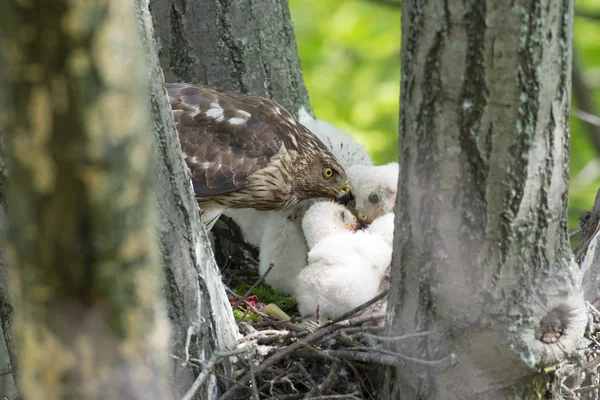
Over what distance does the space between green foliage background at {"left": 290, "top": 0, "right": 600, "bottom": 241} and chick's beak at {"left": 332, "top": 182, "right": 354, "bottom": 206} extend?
2974 millimetres

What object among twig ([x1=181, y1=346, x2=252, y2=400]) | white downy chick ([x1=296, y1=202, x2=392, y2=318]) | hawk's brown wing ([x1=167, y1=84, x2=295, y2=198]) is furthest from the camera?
hawk's brown wing ([x1=167, y1=84, x2=295, y2=198])

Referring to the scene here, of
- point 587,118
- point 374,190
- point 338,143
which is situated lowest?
point 374,190

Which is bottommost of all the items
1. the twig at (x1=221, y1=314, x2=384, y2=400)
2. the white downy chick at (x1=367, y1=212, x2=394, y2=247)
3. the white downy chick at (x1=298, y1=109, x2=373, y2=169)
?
the twig at (x1=221, y1=314, x2=384, y2=400)

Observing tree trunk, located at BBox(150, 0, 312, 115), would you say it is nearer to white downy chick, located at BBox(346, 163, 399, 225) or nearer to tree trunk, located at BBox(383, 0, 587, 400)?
white downy chick, located at BBox(346, 163, 399, 225)

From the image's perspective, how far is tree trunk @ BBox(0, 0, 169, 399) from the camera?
121 centimetres

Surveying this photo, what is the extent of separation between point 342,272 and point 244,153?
130 centimetres

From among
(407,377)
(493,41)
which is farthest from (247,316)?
(493,41)

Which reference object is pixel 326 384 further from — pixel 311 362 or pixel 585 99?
pixel 585 99

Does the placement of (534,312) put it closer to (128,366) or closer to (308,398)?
(308,398)

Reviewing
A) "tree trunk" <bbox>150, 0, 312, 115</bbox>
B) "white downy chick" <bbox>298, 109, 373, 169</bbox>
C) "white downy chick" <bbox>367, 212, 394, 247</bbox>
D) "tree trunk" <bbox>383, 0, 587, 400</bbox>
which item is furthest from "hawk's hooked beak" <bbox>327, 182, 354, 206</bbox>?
"tree trunk" <bbox>383, 0, 587, 400</bbox>

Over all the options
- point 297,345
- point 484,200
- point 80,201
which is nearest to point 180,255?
point 297,345

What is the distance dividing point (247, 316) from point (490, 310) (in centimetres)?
166

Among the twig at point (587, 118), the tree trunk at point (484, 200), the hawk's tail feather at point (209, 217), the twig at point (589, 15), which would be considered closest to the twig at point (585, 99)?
the twig at point (589, 15)

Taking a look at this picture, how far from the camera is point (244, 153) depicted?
4578 millimetres
